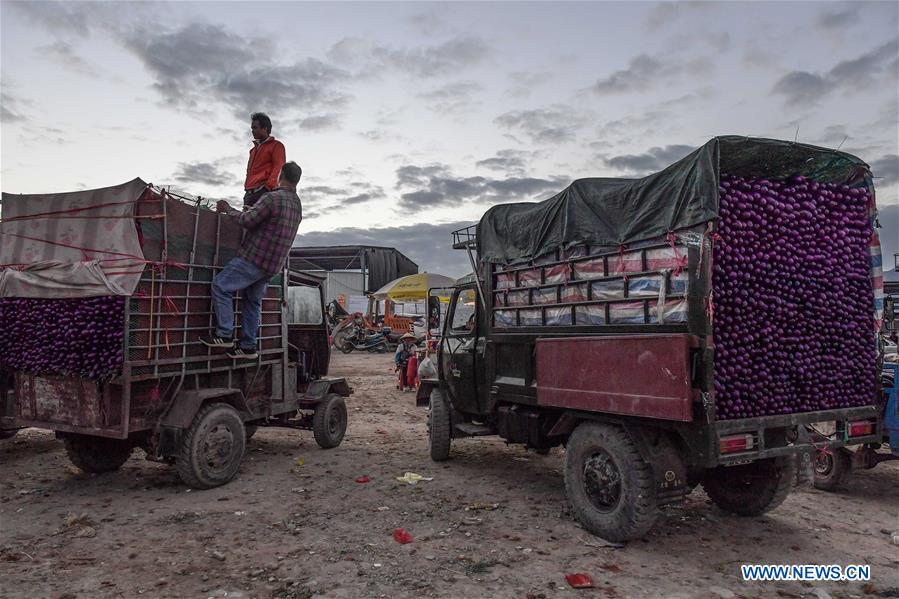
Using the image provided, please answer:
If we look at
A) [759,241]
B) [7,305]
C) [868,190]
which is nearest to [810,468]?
[759,241]

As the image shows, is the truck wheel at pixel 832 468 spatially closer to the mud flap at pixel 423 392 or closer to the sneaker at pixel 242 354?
the mud flap at pixel 423 392

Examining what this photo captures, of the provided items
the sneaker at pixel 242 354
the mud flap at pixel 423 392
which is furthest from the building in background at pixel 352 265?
the sneaker at pixel 242 354

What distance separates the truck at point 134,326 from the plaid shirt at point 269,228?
31 cm

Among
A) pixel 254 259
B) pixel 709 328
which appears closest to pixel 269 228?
pixel 254 259

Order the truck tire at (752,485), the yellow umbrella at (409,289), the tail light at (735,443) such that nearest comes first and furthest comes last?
the tail light at (735,443) < the truck tire at (752,485) < the yellow umbrella at (409,289)

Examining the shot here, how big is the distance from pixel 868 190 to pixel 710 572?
11.4 feet

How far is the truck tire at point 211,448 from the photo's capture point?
5859 mm

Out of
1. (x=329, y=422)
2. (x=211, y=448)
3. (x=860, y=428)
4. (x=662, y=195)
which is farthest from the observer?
(x=329, y=422)

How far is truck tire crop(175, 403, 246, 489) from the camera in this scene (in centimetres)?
586

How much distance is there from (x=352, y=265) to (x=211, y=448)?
33169 mm

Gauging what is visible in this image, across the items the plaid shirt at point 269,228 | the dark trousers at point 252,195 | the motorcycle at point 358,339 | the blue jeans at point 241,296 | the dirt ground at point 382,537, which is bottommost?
the dirt ground at point 382,537

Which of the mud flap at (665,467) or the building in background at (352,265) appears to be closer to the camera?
the mud flap at (665,467)

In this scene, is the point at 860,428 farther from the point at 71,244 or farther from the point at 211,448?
the point at 71,244

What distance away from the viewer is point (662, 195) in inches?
188
